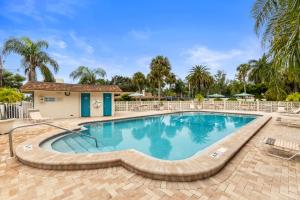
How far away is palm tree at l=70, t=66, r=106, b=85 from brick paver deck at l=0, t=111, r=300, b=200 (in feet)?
97.6

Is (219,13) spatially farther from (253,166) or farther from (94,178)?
(94,178)

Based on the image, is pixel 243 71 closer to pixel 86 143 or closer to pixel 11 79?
pixel 86 143

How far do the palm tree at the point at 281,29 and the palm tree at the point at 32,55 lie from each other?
1969 cm

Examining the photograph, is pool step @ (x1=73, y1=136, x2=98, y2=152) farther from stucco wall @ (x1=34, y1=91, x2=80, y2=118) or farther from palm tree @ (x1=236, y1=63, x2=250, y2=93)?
palm tree @ (x1=236, y1=63, x2=250, y2=93)

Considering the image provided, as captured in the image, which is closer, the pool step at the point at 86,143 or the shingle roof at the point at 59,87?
the pool step at the point at 86,143

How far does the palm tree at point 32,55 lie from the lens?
15766mm

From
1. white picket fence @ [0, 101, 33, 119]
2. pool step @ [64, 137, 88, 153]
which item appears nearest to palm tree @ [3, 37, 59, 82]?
white picket fence @ [0, 101, 33, 119]

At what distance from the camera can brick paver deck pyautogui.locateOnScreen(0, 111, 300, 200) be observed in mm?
2760

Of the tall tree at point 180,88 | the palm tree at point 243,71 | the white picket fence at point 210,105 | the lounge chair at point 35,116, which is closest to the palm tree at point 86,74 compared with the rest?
the white picket fence at point 210,105

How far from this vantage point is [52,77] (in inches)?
722

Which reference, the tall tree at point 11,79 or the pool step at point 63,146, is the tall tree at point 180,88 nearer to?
the tall tree at point 11,79

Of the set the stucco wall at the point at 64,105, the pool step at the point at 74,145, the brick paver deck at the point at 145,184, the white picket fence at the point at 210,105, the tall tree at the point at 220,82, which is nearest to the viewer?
the brick paver deck at the point at 145,184

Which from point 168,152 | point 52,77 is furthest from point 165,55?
point 168,152

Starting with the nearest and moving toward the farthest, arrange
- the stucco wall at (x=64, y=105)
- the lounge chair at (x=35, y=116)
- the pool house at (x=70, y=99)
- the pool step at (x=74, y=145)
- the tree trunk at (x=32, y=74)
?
the pool step at (x=74, y=145) < the lounge chair at (x=35, y=116) < the pool house at (x=70, y=99) < the stucco wall at (x=64, y=105) < the tree trunk at (x=32, y=74)
